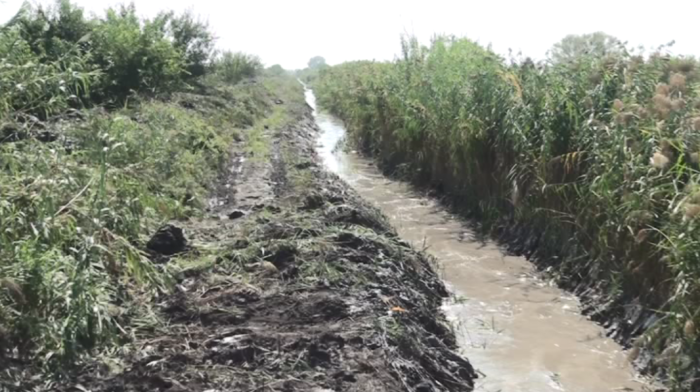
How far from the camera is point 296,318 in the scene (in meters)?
5.50

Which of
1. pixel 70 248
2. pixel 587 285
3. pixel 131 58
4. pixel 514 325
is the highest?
pixel 131 58

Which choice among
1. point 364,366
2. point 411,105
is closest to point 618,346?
point 364,366

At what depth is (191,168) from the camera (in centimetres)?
1145

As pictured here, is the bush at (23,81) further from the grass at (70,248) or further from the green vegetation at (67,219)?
the grass at (70,248)

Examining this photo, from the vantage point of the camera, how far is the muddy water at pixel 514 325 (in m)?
5.88

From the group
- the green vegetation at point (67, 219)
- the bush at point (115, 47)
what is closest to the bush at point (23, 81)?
the green vegetation at point (67, 219)

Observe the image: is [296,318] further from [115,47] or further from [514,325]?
[115,47]

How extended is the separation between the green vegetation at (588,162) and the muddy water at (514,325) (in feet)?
1.28

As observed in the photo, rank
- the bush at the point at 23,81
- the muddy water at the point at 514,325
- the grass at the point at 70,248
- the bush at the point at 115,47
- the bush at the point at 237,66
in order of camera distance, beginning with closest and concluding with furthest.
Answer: the grass at the point at 70,248 → the bush at the point at 23,81 → the muddy water at the point at 514,325 → the bush at the point at 115,47 → the bush at the point at 237,66

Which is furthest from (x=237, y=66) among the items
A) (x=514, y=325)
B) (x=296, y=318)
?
(x=296, y=318)

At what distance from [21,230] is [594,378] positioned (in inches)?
173

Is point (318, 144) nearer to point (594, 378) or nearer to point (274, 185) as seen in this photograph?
point (274, 185)

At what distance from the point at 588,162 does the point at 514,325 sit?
6.75 feet

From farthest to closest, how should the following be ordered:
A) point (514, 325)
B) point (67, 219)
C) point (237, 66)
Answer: point (237, 66) → point (514, 325) → point (67, 219)
